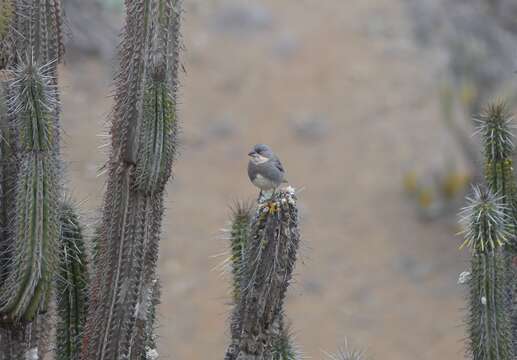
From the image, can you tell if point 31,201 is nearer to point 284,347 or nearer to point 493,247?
point 284,347

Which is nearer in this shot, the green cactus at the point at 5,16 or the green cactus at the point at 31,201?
the green cactus at the point at 31,201

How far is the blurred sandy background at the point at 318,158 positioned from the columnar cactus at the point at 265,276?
257 inches

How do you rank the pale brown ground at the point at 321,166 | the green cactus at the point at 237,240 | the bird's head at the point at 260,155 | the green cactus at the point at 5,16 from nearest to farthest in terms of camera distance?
the green cactus at the point at 5,16 < the bird's head at the point at 260,155 < the green cactus at the point at 237,240 < the pale brown ground at the point at 321,166

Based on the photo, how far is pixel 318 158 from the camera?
56.7 ft

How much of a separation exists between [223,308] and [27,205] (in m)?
8.61

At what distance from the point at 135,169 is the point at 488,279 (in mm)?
2159

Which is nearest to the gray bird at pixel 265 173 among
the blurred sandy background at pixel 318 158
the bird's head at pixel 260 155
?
the bird's head at pixel 260 155

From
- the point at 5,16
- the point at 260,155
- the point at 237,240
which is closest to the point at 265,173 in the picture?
the point at 260,155

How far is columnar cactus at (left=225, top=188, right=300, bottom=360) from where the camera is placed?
5.20m

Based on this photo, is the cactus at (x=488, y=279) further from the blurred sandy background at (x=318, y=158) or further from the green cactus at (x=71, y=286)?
the blurred sandy background at (x=318, y=158)

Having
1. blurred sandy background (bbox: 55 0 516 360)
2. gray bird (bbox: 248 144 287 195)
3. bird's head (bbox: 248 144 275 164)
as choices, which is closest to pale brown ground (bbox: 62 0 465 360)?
blurred sandy background (bbox: 55 0 516 360)

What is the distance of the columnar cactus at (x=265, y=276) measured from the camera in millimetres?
5199

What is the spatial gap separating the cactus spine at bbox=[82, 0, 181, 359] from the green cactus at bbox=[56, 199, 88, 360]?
1.32 ft

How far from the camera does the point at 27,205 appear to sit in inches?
206
